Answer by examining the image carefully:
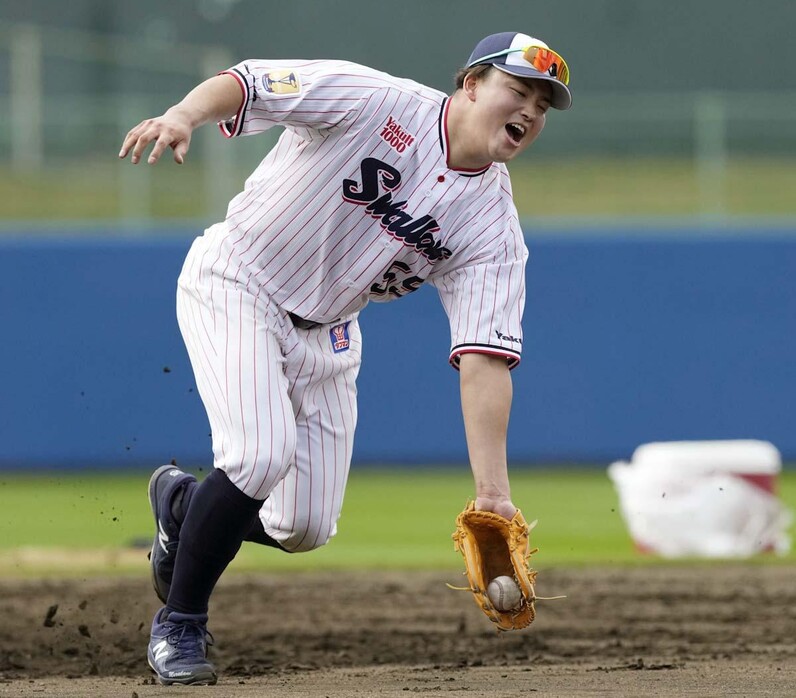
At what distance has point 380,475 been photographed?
9.97 m

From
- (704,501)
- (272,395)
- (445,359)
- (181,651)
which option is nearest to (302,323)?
(272,395)

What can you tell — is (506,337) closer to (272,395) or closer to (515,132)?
(515,132)

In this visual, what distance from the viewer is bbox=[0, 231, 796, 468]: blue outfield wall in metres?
9.77

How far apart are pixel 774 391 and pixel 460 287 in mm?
6342

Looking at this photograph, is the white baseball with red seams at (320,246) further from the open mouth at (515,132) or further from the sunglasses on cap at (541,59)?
the sunglasses on cap at (541,59)

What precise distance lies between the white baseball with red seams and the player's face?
180mm

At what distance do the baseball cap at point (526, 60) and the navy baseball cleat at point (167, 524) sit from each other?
159cm

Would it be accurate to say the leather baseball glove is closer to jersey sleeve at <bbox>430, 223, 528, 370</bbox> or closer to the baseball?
the baseball

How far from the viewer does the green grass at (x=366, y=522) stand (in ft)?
23.9

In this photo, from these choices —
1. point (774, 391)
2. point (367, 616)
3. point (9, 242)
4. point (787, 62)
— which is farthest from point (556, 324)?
point (787, 62)

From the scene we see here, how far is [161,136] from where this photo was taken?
11.5 feet

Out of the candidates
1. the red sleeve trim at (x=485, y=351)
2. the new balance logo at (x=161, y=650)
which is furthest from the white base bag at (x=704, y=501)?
the new balance logo at (x=161, y=650)

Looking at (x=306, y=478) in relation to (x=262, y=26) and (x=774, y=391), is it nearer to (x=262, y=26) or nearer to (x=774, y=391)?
(x=774, y=391)

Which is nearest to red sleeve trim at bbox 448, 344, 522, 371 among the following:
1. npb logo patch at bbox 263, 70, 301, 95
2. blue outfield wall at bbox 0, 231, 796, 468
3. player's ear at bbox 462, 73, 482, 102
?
player's ear at bbox 462, 73, 482, 102
